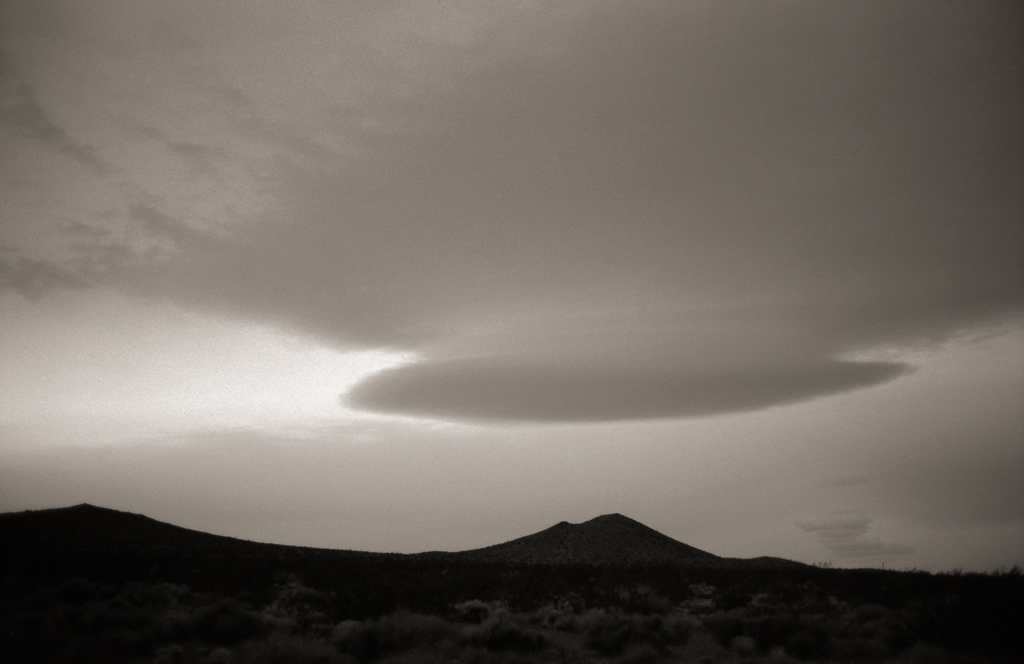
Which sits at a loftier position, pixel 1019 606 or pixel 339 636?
pixel 1019 606

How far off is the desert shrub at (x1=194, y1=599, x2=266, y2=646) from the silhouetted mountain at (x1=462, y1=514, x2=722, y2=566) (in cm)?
6269

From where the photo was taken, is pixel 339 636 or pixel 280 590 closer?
pixel 339 636

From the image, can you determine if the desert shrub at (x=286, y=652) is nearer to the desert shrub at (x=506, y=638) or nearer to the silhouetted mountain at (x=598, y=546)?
the desert shrub at (x=506, y=638)

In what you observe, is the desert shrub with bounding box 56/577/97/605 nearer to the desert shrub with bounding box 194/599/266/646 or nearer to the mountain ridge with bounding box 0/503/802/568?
the desert shrub with bounding box 194/599/266/646

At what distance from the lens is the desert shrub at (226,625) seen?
20516mm

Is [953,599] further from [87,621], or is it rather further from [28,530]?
[28,530]

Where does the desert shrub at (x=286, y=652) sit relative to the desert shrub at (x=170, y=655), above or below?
above

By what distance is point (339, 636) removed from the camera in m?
20.5

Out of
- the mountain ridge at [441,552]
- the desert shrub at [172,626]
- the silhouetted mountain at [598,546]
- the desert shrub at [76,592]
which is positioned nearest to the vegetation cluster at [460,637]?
the desert shrub at [172,626]

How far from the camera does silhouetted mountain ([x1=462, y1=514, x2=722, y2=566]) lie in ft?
282

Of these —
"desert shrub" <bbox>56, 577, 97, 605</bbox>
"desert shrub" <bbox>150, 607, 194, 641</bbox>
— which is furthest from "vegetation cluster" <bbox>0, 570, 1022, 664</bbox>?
"desert shrub" <bbox>56, 577, 97, 605</bbox>

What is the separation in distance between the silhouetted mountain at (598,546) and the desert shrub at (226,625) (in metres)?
62.7

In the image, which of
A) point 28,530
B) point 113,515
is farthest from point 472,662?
point 113,515

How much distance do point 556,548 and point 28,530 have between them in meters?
61.4
